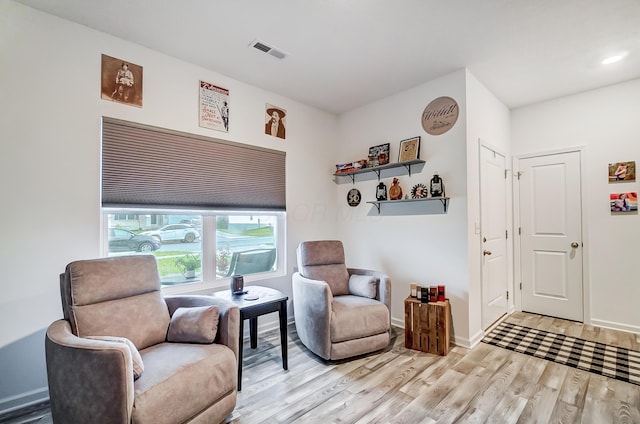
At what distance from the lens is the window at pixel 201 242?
2.47m

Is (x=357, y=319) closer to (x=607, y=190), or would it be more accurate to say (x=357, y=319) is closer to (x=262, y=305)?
(x=262, y=305)

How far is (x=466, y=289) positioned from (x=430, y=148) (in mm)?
1489

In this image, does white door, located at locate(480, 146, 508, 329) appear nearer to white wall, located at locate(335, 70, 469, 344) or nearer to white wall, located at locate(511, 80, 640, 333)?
white wall, located at locate(335, 70, 469, 344)

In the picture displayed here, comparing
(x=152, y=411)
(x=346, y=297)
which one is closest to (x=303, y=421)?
(x=152, y=411)

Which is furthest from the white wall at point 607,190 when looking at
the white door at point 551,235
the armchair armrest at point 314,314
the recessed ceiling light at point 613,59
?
the armchair armrest at point 314,314

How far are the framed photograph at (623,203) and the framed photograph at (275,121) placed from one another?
3.77 meters

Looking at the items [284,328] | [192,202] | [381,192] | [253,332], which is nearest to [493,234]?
[381,192]

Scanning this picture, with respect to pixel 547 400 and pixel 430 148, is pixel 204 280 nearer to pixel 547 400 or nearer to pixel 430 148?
pixel 430 148

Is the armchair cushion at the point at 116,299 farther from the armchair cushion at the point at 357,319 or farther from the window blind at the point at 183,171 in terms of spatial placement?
the armchair cushion at the point at 357,319

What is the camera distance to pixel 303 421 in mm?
1794

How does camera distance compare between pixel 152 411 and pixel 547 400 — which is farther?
pixel 547 400

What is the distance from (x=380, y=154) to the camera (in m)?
3.49

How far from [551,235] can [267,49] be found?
3.92 metres

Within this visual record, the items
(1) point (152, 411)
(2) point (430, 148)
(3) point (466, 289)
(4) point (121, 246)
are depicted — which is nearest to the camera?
(1) point (152, 411)
